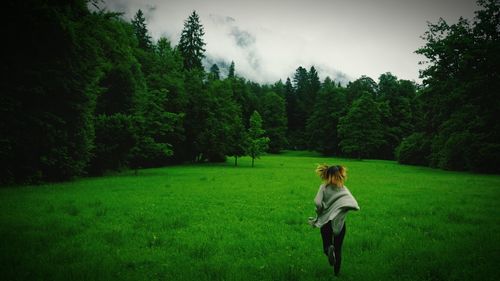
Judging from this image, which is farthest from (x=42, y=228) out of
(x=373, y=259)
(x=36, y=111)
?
(x=36, y=111)

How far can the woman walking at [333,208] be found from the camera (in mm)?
5945

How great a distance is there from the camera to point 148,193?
17625 millimetres

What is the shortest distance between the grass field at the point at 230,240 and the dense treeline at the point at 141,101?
7266mm

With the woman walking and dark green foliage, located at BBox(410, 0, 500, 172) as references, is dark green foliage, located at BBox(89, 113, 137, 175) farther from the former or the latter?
dark green foliage, located at BBox(410, 0, 500, 172)

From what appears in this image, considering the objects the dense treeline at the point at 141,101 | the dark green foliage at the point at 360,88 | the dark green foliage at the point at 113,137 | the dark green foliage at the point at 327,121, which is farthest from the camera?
the dark green foliage at the point at 360,88

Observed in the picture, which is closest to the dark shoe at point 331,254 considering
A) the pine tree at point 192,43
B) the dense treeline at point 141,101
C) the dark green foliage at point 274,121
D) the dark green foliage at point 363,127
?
the dense treeline at point 141,101

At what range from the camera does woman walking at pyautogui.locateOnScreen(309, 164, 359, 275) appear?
5.95 meters

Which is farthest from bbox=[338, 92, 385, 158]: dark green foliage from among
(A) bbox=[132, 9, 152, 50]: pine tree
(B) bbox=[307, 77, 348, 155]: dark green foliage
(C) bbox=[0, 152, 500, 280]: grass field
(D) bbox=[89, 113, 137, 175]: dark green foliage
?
(C) bbox=[0, 152, 500, 280]: grass field

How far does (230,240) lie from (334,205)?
12.2 feet

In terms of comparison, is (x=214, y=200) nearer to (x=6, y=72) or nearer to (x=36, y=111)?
(x=36, y=111)

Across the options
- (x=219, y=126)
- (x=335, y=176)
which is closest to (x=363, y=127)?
(x=219, y=126)

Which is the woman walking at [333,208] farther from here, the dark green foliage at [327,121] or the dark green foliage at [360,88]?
the dark green foliage at [360,88]

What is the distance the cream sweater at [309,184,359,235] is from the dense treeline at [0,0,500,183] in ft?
63.6

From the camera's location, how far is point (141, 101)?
1351 inches
